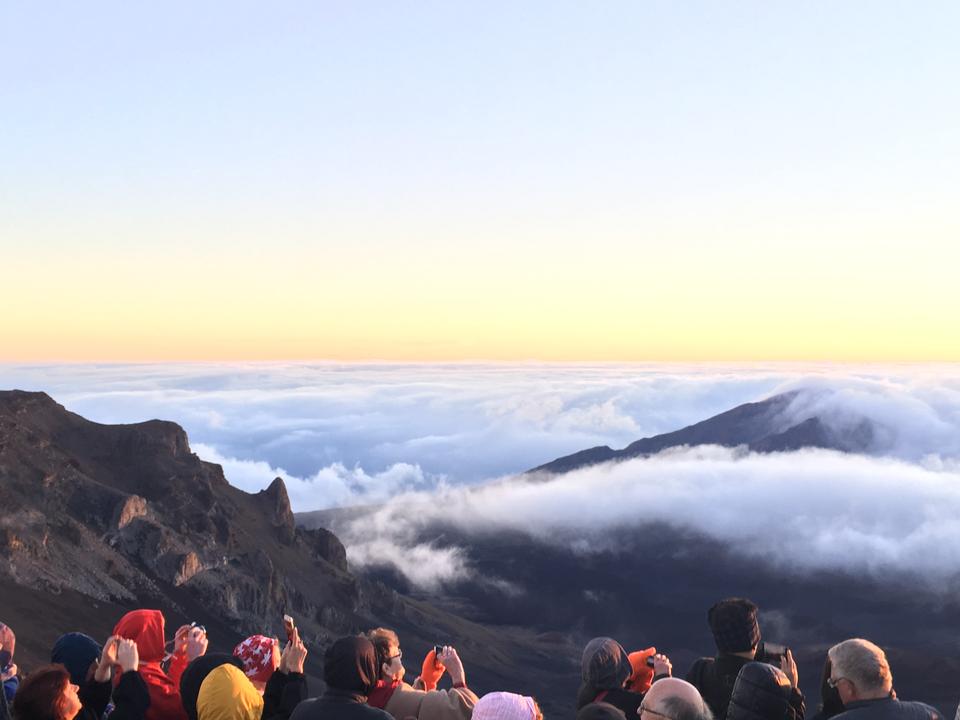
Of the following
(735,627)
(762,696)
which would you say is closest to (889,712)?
(762,696)

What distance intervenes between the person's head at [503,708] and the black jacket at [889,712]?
2.74 m

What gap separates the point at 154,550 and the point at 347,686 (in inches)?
3729

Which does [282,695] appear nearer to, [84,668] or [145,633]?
[145,633]

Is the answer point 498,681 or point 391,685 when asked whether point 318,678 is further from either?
point 391,685

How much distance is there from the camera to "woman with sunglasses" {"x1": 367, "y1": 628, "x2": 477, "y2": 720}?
1217 centimetres

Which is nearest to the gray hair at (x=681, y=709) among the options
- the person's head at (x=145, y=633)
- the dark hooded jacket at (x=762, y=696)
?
the dark hooded jacket at (x=762, y=696)

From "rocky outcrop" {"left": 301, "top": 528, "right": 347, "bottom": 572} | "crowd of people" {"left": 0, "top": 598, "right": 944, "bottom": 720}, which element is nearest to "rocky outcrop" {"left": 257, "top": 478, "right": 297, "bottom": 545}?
"rocky outcrop" {"left": 301, "top": 528, "right": 347, "bottom": 572}

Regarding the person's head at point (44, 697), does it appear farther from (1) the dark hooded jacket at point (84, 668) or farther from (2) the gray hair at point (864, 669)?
(2) the gray hair at point (864, 669)

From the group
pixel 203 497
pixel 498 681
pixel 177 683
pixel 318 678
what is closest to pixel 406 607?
pixel 498 681

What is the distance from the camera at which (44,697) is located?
10.4 m

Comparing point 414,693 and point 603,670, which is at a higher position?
point 603,670

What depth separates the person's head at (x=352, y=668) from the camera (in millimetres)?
10719

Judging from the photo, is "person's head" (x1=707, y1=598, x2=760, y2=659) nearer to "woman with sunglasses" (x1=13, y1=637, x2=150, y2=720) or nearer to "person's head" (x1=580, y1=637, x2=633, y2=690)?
"person's head" (x1=580, y1=637, x2=633, y2=690)

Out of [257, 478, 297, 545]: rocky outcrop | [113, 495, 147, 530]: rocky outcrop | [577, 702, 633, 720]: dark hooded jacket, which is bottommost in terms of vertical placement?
[257, 478, 297, 545]: rocky outcrop
